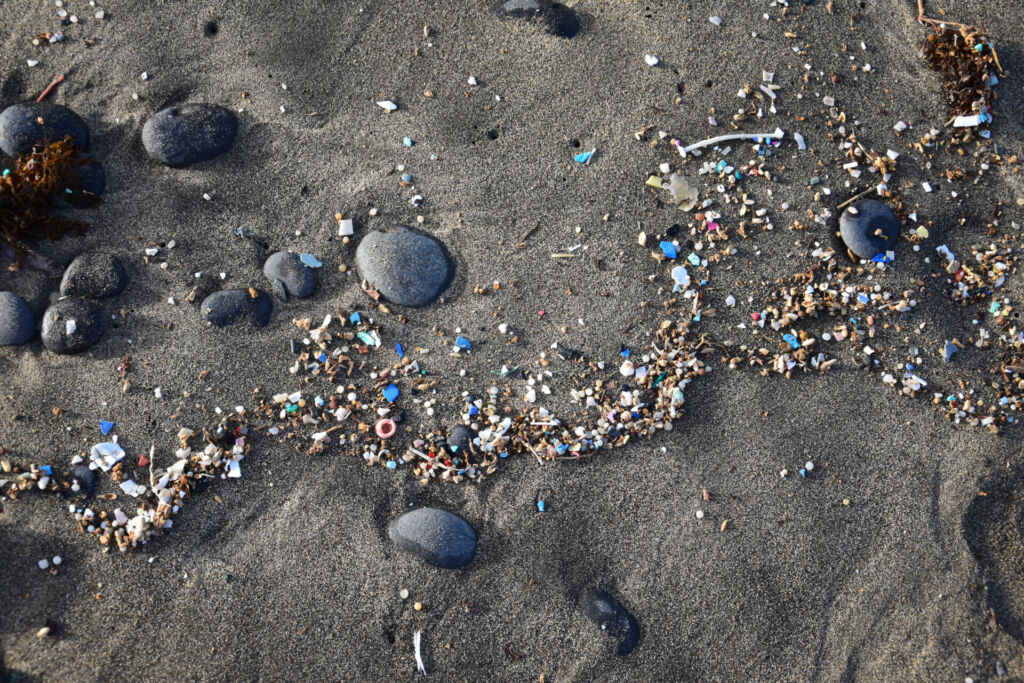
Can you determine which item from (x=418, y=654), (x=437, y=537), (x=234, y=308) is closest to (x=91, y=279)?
(x=234, y=308)

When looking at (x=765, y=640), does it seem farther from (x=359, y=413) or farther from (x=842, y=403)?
(x=359, y=413)

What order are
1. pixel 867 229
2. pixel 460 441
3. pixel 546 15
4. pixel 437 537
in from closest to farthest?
pixel 437 537, pixel 460 441, pixel 867 229, pixel 546 15

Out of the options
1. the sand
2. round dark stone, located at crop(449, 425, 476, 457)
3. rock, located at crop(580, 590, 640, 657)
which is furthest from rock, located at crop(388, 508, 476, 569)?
rock, located at crop(580, 590, 640, 657)

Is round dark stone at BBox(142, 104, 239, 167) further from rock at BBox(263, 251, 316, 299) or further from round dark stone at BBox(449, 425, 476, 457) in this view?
round dark stone at BBox(449, 425, 476, 457)

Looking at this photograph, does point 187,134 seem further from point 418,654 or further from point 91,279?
point 418,654

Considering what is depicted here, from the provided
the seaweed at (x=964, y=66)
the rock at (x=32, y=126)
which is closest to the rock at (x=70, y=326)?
the rock at (x=32, y=126)

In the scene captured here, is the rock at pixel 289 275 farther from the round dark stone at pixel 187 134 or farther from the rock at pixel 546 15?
the rock at pixel 546 15
